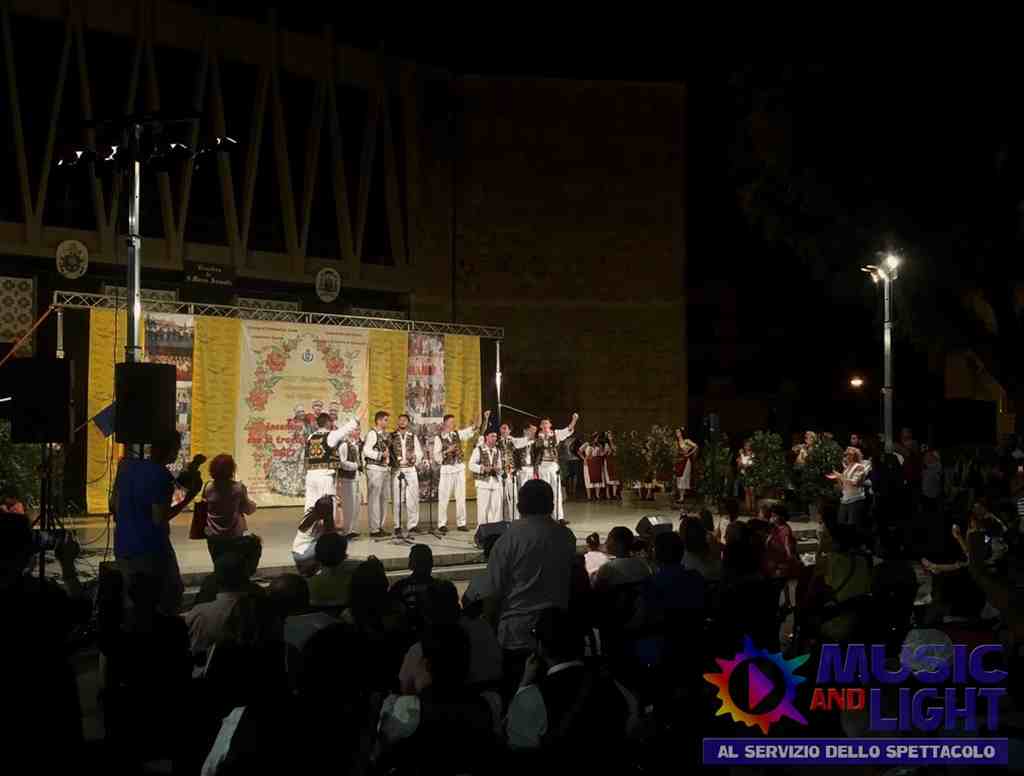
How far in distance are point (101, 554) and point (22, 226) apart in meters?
10.3

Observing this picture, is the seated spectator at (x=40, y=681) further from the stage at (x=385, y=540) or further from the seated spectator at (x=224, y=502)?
the stage at (x=385, y=540)

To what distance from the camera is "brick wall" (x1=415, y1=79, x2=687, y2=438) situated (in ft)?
87.4

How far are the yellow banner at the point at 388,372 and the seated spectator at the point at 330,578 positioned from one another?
13649 mm

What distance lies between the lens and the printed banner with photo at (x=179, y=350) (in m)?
17.4

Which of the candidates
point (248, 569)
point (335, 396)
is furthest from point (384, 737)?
point (335, 396)

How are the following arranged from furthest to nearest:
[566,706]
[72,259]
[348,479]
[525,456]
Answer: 1. [72,259]
2. [525,456]
3. [348,479]
4. [566,706]

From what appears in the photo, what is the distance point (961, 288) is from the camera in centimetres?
2588

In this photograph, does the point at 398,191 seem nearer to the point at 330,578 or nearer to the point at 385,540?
the point at 385,540

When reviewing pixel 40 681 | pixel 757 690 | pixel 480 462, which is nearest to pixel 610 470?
pixel 480 462

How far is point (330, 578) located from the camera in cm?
629

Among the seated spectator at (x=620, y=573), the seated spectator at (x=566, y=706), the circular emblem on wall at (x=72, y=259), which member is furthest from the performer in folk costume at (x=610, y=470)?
the seated spectator at (x=566, y=706)

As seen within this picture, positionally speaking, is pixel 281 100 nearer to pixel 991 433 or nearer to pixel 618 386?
pixel 618 386

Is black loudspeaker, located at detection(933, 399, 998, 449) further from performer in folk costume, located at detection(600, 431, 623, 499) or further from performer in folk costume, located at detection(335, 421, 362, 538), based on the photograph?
performer in folk costume, located at detection(335, 421, 362, 538)

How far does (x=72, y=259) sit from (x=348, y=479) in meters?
9.63
